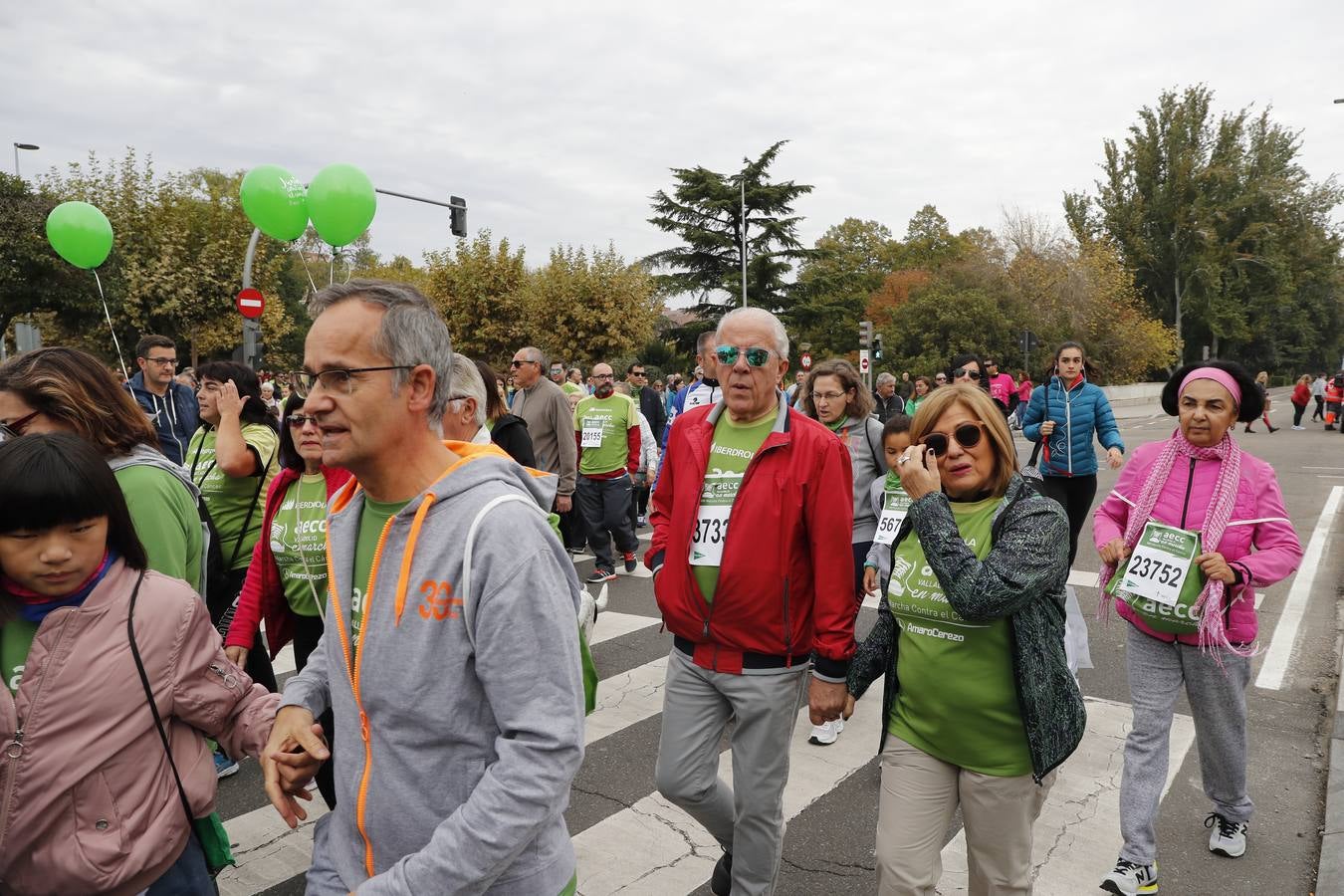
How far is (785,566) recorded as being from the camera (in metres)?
3.01

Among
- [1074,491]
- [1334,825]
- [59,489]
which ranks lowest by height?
[1334,825]

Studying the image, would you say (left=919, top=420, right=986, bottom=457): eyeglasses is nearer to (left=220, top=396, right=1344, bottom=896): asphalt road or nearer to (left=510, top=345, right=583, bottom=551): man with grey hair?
(left=220, top=396, right=1344, bottom=896): asphalt road

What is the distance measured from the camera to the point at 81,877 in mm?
1928

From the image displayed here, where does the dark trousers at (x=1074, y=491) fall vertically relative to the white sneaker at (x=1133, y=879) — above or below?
above

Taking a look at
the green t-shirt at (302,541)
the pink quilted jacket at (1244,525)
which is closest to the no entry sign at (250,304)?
the green t-shirt at (302,541)

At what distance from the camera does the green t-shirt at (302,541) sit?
3.27 metres

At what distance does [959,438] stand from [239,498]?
3.26m

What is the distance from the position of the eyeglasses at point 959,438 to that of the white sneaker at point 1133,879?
1.89 meters

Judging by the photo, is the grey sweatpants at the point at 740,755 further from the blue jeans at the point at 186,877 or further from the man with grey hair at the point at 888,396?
the man with grey hair at the point at 888,396

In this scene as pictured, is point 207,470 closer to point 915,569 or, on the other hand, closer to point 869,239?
point 915,569

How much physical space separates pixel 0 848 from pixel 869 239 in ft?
238

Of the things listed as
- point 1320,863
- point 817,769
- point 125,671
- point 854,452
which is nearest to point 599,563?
point 854,452

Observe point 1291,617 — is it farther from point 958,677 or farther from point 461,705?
point 461,705

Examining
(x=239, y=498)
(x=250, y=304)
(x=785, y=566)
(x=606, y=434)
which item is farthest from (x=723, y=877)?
(x=250, y=304)
